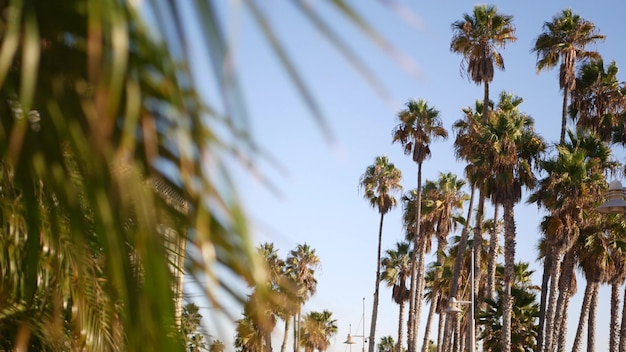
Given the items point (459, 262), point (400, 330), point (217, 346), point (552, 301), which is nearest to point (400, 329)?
point (400, 330)

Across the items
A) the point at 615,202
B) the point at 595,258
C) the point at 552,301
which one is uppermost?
the point at 595,258

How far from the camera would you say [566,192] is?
36.7 metres

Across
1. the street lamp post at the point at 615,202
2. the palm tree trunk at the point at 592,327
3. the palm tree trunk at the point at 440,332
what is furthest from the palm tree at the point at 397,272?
the street lamp post at the point at 615,202

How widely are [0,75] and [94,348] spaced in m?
2.19

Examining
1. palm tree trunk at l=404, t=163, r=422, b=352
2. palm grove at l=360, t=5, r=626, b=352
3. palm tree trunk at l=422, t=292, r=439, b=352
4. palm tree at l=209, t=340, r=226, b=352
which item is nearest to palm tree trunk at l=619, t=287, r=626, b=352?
palm grove at l=360, t=5, r=626, b=352

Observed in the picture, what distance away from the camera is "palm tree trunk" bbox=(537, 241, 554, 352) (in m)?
38.8

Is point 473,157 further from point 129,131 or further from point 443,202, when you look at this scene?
point 129,131

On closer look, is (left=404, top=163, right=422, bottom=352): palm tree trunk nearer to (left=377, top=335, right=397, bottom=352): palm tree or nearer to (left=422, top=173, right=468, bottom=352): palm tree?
(left=422, top=173, right=468, bottom=352): palm tree

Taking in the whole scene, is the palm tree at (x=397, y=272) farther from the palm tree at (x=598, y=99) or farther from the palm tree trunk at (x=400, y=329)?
the palm tree at (x=598, y=99)

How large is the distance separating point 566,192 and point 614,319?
883 cm

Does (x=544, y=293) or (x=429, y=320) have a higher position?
(x=429, y=320)

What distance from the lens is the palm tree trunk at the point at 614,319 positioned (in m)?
40.8

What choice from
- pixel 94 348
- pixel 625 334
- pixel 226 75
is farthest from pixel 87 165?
pixel 625 334

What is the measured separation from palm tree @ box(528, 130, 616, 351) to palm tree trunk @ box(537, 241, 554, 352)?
2.4 inches
